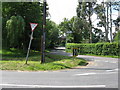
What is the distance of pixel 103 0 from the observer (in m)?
32.8

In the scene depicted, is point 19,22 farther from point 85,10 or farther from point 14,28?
point 85,10

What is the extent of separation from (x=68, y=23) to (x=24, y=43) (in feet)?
110

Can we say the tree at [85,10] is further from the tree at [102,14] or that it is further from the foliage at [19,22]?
the foliage at [19,22]

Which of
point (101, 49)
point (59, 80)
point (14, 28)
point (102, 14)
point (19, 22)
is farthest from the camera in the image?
point (102, 14)

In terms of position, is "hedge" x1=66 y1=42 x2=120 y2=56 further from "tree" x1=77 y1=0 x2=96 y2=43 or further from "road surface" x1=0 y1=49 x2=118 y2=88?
"road surface" x1=0 y1=49 x2=118 y2=88

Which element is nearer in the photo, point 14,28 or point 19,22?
point 14,28

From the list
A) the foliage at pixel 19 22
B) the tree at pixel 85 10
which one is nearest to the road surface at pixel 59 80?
the foliage at pixel 19 22

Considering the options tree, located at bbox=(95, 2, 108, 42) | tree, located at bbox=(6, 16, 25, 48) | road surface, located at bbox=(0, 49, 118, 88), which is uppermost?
tree, located at bbox=(95, 2, 108, 42)

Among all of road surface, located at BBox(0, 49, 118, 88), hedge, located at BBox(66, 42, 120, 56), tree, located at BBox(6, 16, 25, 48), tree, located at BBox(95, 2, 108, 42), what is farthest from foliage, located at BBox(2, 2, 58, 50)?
tree, located at BBox(95, 2, 108, 42)

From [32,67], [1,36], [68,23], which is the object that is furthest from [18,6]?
[68,23]

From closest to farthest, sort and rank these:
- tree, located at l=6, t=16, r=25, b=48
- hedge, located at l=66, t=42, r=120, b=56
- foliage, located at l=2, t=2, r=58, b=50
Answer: tree, located at l=6, t=16, r=25, b=48, foliage, located at l=2, t=2, r=58, b=50, hedge, located at l=66, t=42, r=120, b=56

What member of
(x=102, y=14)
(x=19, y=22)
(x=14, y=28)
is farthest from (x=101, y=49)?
(x=14, y=28)

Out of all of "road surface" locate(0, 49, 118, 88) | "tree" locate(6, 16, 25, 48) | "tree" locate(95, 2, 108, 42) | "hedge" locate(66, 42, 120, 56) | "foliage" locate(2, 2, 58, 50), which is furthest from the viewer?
"tree" locate(95, 2, 108, 42)

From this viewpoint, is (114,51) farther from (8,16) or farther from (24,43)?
(8,16)
